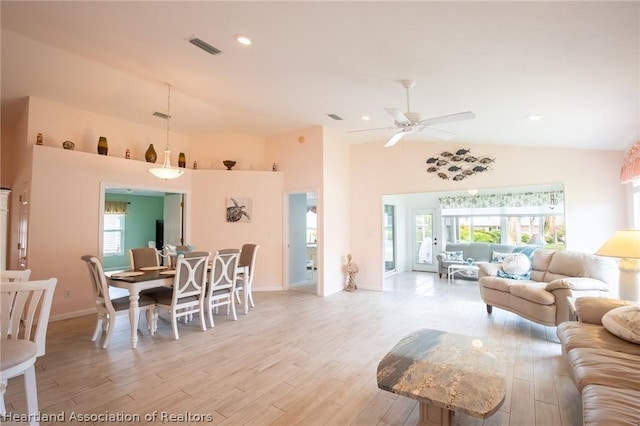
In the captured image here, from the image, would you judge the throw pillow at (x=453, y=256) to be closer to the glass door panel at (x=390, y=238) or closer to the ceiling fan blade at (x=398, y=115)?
the glass door panel at (x=390, y=238)

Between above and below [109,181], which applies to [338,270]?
below

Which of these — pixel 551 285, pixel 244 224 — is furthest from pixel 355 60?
pixel 244 224

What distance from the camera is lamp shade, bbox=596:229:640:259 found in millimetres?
2777

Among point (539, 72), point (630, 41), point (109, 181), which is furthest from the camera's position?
point (109, 181)

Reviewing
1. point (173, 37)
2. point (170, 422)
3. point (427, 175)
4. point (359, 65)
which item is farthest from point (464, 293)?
point (173, 37)

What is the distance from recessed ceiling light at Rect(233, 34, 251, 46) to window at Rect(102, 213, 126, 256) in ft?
28.2

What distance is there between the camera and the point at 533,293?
12.1 feet

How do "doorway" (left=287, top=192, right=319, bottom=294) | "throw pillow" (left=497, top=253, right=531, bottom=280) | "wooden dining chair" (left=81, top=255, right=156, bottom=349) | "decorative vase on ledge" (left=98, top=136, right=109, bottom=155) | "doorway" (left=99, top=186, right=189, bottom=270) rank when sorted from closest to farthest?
"wooden dining chair" (left=81, top=255, right=156, bottom=349) < "throw pillow" (left=497, top=253, right=531, bottom=280) < "decorative vase on ledge" (left=98, top=136, right=109, bottom=155) < "doorway" (left=287, top=192, right=319, bottom=294) < "doorway" (left=99, top=186, right=189, bottom=270)

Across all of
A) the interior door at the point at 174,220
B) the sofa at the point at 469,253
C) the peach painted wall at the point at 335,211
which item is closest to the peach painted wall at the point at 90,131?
the interior door at the point at 174,220

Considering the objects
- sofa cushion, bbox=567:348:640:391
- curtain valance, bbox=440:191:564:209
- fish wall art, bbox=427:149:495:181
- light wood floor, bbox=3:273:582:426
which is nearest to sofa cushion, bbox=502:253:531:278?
light wood floor, bbox=3:273:582:426

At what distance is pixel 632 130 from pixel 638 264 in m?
1.58

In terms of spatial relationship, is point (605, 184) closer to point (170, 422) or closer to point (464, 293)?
point (464, 293)

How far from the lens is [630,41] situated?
1969mm

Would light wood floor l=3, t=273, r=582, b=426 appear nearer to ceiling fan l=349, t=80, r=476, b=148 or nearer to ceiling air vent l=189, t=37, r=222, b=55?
ceiling fan l=349, t=80, r=476, b=148
